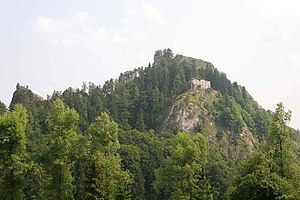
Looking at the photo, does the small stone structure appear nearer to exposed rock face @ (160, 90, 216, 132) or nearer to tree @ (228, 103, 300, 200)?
exposed rock face @ (160, 90, 216, 132)

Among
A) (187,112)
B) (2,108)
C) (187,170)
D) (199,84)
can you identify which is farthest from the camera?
(199,84)

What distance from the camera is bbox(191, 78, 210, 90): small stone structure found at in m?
159

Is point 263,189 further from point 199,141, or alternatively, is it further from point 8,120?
point 8,120

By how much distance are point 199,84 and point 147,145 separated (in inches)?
2381

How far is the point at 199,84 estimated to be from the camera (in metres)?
160

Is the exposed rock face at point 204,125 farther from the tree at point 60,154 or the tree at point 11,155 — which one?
the tree at point 11,155

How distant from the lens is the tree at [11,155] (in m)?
38.4

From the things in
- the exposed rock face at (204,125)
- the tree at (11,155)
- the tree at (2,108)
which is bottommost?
the tree at (11,155)

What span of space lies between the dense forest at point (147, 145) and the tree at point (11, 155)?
0.10 meters

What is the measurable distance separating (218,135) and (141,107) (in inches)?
1228

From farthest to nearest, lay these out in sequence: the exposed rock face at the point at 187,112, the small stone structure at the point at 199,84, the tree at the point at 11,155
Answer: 1. the small stone structure at the point at 199,84
2. the exposed rock face at the point at 187,112
3. the tree at the point at 11,155

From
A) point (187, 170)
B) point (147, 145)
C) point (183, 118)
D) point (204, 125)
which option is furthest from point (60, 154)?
point (204, 125)

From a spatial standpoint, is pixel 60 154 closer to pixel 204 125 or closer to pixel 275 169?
pixel 275 169

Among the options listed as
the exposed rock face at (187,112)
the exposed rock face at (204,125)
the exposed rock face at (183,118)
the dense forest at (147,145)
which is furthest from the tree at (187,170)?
the exposed rock face at (187,112)
